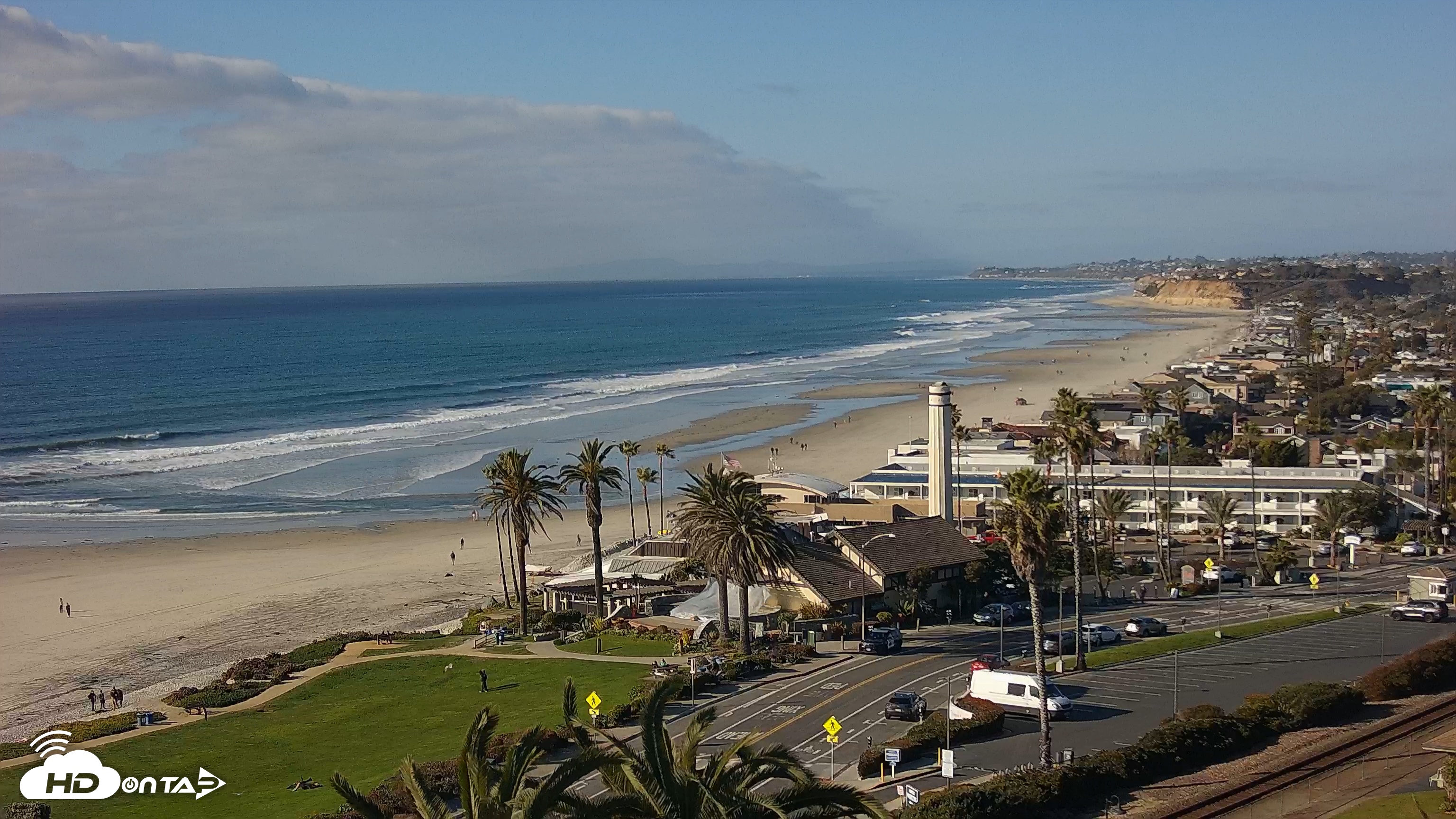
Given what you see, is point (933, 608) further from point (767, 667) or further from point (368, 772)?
point (368, 772)

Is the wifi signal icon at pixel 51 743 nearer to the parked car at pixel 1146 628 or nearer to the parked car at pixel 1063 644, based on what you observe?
the parked car at pixel 1063 644

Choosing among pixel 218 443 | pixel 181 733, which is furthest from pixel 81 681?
pixel 218 443

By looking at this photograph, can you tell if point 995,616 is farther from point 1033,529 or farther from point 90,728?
point 90,728

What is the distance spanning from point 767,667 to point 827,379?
107m

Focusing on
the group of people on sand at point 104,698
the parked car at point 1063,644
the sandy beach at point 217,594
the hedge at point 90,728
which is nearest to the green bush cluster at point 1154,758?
the parked car at point 1063,644

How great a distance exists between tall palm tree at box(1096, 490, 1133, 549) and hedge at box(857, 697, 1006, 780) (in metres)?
27.6

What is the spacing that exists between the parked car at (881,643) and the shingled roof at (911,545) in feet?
16.3

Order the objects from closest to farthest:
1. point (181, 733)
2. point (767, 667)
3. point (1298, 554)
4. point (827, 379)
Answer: point (181, 733) → point (767, 667) → point (1298, 554) → point (827, 379)

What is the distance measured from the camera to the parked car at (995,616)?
151 ft

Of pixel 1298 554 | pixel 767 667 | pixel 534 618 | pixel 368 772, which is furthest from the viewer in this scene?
pixel 1298 554

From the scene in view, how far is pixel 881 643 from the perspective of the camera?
4134cm

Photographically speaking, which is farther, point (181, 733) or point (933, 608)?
point (933, 608)

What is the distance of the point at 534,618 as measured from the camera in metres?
50.5

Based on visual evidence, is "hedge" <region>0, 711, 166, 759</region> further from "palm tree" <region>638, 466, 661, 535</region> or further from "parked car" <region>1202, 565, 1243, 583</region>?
"parked car" <region>1202, 565, 1243, 583</region>
